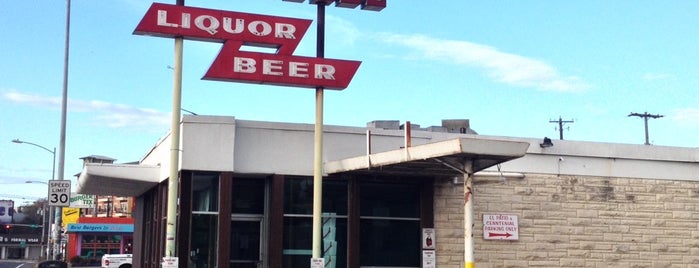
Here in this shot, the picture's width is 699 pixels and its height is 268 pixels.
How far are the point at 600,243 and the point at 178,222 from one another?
9501 mm

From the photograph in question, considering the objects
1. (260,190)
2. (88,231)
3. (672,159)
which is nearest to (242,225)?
(260,190)

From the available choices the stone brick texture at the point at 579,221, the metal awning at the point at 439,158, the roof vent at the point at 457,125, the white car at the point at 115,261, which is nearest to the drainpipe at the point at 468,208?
the metal awning at the point at 439,158

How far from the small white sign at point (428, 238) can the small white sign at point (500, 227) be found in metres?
1.25

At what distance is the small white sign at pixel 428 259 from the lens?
59.3 ft

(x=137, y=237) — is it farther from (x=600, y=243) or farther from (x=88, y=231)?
(x=88, y=231)

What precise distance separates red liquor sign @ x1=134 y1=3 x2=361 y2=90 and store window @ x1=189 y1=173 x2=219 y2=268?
2269 mm

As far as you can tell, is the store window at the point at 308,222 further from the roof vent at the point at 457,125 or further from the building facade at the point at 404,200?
the roof vent at the point at 457,125

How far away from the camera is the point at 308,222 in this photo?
17.7 metres

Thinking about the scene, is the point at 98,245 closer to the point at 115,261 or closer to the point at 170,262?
the point at 115,261

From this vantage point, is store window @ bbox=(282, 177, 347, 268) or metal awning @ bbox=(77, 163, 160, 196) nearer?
store window @ bbox=(282, 177, 347, 268)

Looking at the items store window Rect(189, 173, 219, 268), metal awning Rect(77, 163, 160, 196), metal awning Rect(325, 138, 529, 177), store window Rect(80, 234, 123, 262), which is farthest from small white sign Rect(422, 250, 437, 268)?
store window Rect(80, 234, 123, 262)

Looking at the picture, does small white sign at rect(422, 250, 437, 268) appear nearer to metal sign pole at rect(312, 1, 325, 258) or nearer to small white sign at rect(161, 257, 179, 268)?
metal sign pole at rect(312, 1, 325, 258)

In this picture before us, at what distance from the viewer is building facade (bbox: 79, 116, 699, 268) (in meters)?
17.0

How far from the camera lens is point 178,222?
1672 centimetres
